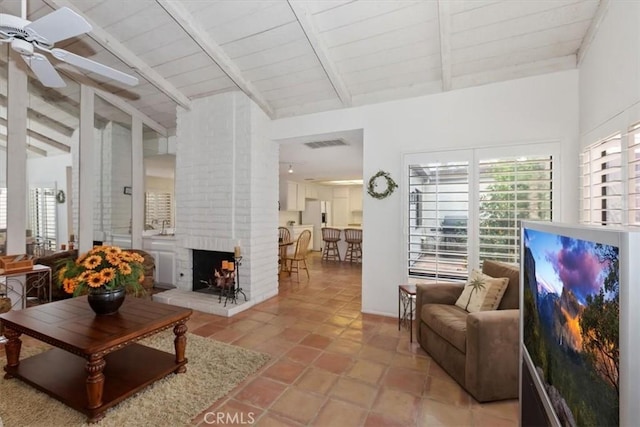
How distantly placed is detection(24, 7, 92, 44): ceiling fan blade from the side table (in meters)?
3.30

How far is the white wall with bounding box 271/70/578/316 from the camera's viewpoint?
9.29 feet

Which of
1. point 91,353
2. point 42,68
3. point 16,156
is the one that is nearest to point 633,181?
point 91,353

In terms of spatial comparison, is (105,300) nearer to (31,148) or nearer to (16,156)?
(16,156)

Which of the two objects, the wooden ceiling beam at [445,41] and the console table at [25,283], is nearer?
the wooden ceiling beam at [445,41]

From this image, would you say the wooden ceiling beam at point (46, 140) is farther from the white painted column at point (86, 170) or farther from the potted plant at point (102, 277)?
the potted plant at point (102, 277)

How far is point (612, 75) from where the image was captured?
→ 2.06 metres

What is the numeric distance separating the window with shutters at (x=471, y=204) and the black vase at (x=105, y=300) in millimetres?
2867

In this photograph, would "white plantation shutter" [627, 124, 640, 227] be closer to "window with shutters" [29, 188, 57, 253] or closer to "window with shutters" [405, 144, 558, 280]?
"window with shutters" [405, 144, 558, 280]

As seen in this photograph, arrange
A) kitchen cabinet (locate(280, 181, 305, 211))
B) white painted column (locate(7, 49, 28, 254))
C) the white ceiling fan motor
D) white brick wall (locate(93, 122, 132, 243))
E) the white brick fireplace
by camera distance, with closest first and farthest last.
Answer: the white ceiling fan motor → white painted column (locate(7, 49, 28, 254)) → the white brick fireplace → white brick wall (locate(93, 122, 132, 243)) → kitchen cabinet (locate(280, 181, 305, 211))

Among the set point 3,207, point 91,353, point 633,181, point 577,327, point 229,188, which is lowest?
point 91,353

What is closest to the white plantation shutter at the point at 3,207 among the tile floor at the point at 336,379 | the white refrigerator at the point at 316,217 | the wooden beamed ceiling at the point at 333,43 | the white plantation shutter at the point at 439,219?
the tile floor at the point at 336,379

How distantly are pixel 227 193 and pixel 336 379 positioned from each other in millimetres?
2797

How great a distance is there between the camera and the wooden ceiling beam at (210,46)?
2817 mm

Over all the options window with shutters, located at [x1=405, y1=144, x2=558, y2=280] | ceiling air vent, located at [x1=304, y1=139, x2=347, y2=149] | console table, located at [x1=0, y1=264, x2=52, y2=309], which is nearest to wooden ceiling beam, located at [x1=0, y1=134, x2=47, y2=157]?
console table, located at [x1=0, y1=264, x2=52, y2=309]
